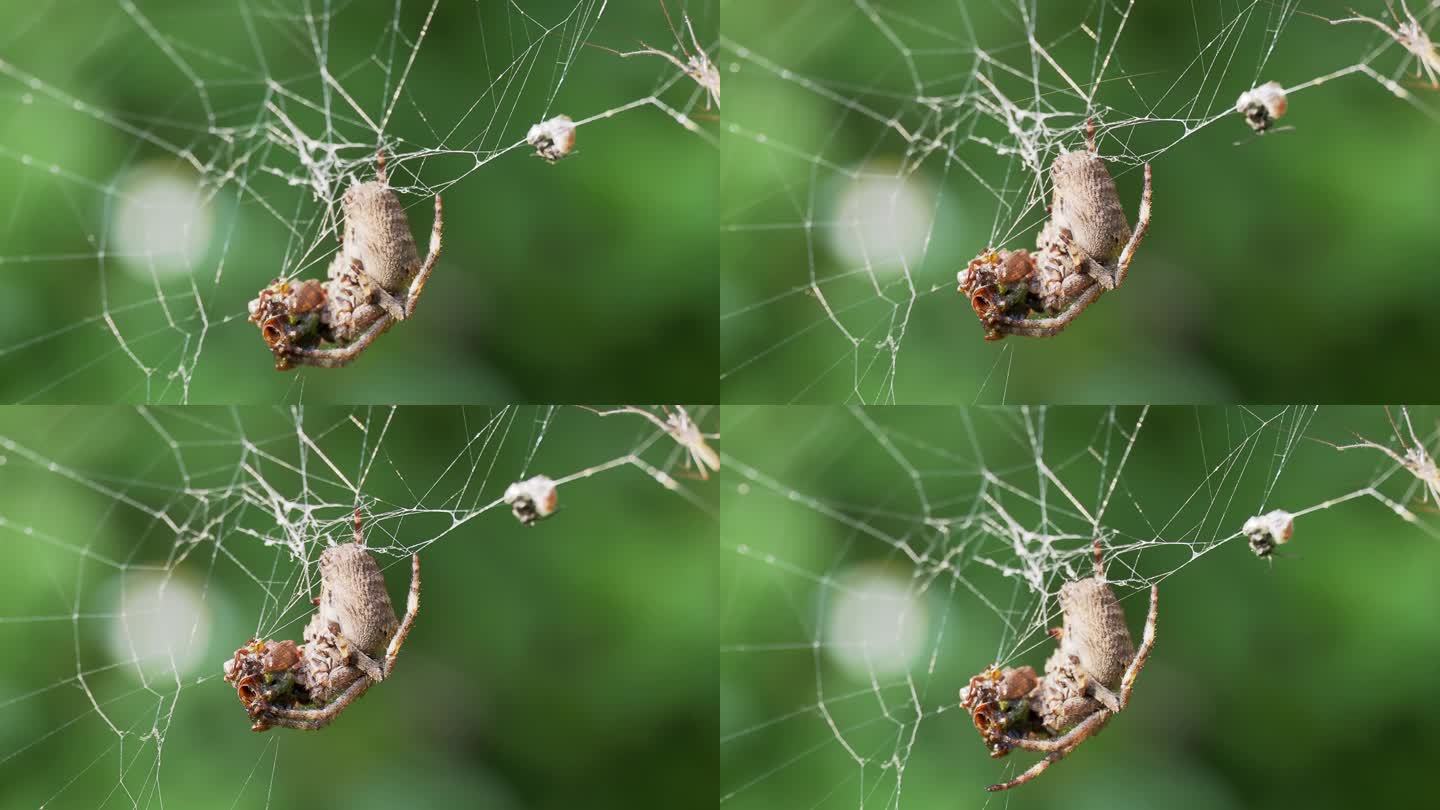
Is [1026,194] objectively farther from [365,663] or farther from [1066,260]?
[365,663]

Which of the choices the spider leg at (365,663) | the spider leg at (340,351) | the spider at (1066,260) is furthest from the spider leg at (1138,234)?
the spider leg at (365,663)

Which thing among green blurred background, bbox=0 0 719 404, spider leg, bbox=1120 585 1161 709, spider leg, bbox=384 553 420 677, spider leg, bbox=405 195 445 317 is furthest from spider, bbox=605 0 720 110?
spider leg, bbox=1120 585 1161 709

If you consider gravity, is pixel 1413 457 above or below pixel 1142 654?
above

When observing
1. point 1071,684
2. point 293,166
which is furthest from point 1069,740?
point 293,166

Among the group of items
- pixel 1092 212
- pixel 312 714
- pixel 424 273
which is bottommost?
pixel 312 714

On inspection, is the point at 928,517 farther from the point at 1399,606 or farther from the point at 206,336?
the point at 206,336

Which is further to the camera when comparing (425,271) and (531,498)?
(531,498)

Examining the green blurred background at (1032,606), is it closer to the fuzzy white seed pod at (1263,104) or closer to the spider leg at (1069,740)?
the spider leg at (1069,740)
